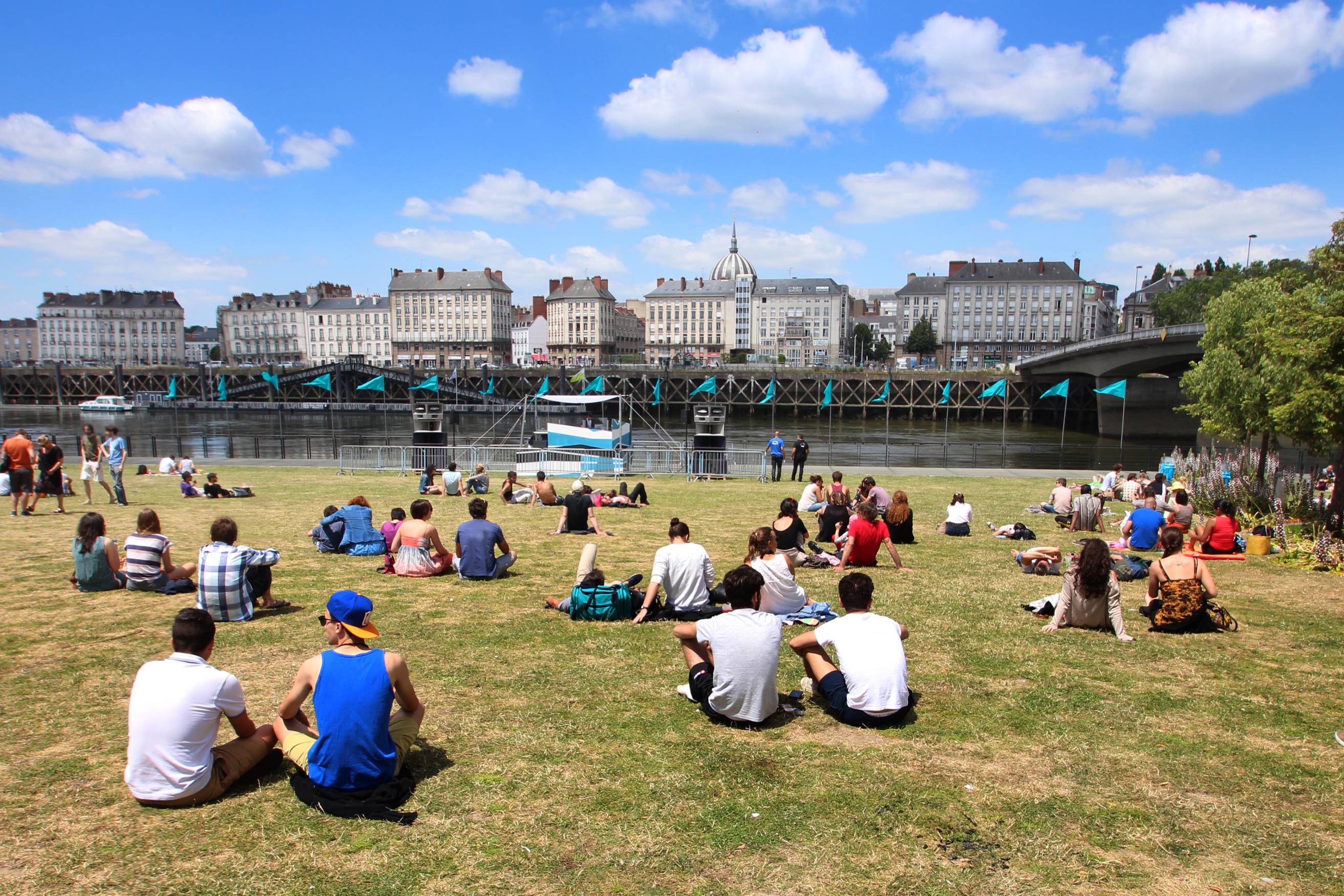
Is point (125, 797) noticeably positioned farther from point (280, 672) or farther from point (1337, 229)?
point (1337, 229)

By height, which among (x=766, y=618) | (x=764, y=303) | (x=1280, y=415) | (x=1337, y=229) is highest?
(x=764, y=303)

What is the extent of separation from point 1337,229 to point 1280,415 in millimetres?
3478

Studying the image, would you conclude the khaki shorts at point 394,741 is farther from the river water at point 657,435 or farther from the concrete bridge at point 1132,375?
the concrete bridge at point 1132,375

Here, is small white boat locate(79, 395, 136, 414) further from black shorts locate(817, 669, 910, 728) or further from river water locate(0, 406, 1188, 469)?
black shorts locate(817, 669, 910, 728)

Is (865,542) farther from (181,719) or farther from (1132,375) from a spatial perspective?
(1132,375)

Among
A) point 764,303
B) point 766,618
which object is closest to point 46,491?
point 766,618

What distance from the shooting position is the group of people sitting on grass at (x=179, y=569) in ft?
28.3

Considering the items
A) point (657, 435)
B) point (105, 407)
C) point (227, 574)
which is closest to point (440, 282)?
point (105, 407)

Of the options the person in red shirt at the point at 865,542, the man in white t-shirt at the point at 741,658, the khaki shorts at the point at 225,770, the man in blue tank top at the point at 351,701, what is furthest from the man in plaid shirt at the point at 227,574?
the person in red shirt at the point at 865,542

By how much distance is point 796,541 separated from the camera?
38.9 ft

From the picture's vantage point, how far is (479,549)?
36.3ft

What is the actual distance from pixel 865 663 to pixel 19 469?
1749 centimetres

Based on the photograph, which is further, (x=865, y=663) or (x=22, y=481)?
(x=22, y=481)

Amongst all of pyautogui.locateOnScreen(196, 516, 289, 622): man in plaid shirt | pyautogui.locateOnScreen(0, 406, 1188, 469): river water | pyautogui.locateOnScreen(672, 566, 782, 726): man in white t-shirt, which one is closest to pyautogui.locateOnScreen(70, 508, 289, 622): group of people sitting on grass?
pyautogui.locateOnScreen(196, 516, 289, 622): man in plaid shirt
